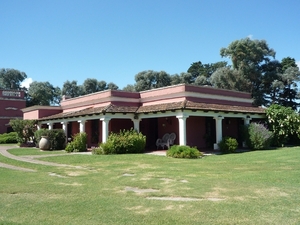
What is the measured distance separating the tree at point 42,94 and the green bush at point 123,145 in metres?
39.3

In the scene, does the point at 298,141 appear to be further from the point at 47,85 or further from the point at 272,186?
the point at 47,85

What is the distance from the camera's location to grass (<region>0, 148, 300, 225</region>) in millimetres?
5191

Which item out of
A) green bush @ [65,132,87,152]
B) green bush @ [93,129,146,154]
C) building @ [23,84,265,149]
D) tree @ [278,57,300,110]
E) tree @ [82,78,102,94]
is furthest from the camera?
tree @ [82,78,102,94]

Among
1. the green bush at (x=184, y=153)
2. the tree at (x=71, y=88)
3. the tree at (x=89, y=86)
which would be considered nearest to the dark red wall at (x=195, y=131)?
the green bush at (x=184, y=153)

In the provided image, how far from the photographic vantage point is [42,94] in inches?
2322

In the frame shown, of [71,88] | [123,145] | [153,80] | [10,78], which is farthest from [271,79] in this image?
[10,78]

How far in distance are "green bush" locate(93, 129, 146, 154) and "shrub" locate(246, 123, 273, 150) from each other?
6.95m

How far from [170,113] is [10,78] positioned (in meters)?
60.5

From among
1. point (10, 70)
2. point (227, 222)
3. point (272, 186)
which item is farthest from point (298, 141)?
point (10, 70)

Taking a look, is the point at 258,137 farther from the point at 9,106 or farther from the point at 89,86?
the point at 89,86

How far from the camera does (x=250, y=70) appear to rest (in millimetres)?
39625

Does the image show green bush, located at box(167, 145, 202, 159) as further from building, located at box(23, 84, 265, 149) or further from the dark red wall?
the dark red wall

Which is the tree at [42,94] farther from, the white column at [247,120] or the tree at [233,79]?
the white column at [247,120]

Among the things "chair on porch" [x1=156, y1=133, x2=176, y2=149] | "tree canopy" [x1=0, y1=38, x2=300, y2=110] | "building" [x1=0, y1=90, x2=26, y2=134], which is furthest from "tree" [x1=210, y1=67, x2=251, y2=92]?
"building" [x1=0, y1=90, x2=26, y2=134]
